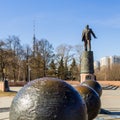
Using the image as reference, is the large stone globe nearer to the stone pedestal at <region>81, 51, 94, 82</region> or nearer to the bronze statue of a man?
the stone pedestal at <region>81, 51, 94, 82</region>

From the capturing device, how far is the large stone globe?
19.0 feet

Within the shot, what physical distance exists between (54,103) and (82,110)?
0.50 m

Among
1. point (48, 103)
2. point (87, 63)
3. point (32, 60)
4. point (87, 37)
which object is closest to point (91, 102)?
point (48, 103)

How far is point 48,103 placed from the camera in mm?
5859

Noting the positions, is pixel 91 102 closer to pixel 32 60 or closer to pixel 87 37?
pixel 87 37

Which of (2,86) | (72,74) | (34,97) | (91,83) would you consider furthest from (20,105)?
(72,74)

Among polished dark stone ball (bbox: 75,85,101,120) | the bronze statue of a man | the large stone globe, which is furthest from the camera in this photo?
the bronze statue of a man

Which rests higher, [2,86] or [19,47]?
[19,47]

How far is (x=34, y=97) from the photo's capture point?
5961mm

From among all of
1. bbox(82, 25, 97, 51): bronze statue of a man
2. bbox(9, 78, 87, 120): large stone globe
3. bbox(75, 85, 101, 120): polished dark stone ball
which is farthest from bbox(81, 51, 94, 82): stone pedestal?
bbox(9, 78, 87, 120): large stone globe

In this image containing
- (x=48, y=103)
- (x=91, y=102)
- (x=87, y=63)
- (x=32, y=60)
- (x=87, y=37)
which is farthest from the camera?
(x=32, y=60)

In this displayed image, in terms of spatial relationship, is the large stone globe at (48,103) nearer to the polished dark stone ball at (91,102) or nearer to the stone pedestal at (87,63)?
the polished dark stone ball at (91,102)

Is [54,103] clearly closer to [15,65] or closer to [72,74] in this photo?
[15,65]

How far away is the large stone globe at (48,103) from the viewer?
5805 mm
